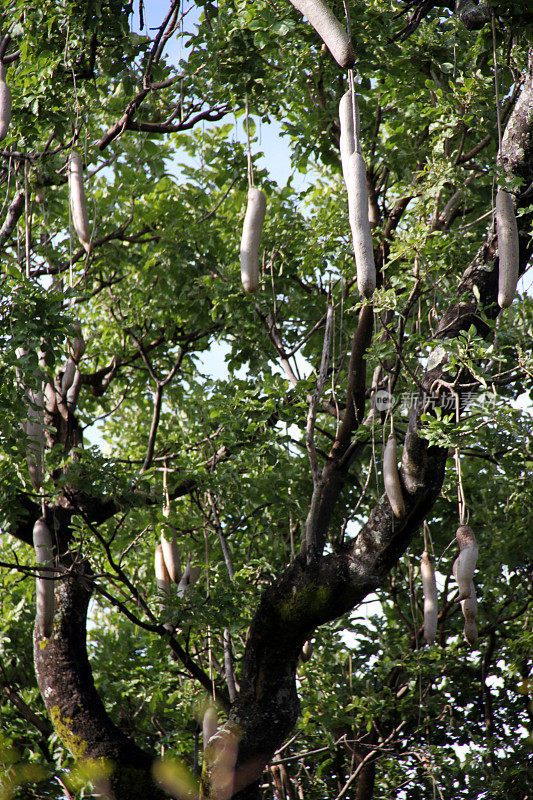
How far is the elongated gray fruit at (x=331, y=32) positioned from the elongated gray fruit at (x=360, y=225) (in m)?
0.22

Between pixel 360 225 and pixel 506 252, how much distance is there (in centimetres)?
95

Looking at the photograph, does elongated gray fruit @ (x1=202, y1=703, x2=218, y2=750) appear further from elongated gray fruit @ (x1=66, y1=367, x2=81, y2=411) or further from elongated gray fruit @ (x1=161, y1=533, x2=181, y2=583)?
elongated gray fruit @ (x1=66, y1=367, x2=81, y2=411)

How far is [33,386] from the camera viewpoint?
415cm

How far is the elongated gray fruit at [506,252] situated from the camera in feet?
8.38

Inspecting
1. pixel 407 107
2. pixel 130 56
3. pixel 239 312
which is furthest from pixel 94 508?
pixel 407 107

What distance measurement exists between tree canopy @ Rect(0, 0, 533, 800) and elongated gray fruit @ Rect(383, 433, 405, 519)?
0.12ft

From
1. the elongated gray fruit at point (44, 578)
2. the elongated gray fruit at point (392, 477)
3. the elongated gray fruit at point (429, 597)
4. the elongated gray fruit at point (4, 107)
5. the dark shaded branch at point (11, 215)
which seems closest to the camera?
the elongated gray fruit at point (4, 107)

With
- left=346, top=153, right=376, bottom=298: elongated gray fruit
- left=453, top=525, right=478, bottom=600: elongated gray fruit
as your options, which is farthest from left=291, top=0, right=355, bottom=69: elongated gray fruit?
left=453, top=525, right=478, bottom=600: elongated gray fruit

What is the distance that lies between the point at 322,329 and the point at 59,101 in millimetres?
2800

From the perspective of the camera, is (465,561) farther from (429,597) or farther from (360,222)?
(360,222)

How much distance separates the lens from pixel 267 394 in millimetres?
5477

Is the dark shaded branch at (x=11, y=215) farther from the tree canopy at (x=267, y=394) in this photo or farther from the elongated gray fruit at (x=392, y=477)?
the elongated gray fruit at (x=392, y=477)

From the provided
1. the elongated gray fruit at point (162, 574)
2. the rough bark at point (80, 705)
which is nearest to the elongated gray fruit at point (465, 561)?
the elongated gray fruit at point (162, 574)

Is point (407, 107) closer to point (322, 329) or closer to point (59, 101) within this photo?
point (322, 329)
